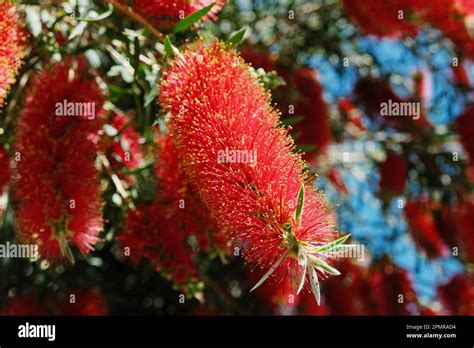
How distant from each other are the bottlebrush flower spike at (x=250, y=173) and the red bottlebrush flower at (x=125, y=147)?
549 mm

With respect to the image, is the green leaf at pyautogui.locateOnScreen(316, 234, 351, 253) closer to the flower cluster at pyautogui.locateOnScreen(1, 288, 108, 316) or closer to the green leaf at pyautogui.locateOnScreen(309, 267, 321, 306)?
the green leaf at pyautogui.locateOnScreen(309, 267, 321, 306)

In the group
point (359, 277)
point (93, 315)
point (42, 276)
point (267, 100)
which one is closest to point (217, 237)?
point (267, 100)

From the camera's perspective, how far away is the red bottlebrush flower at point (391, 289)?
10.8 feet

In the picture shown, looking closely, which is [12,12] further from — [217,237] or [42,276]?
[42,276]

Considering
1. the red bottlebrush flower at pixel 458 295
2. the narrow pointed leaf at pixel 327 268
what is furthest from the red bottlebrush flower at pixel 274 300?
the narrow pointed leaf at pixel 327 268

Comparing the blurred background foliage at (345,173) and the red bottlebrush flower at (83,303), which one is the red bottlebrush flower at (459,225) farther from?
the red bottlebrush flower at (83,303)

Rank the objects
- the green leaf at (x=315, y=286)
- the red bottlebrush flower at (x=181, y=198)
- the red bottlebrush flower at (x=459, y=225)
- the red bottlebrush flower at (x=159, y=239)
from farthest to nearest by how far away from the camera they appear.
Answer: the red bottlebrush flower at (x=459, y=225)
the red bottlebrush flower at (x=159, y=239)
the red bottlebrush flower at (x=181, y=198)
the green leaf at (x=315, y=286)

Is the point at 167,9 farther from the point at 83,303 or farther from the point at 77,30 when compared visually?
the point at 83,303

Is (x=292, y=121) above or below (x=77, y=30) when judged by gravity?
below

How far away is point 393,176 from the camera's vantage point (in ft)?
11.2

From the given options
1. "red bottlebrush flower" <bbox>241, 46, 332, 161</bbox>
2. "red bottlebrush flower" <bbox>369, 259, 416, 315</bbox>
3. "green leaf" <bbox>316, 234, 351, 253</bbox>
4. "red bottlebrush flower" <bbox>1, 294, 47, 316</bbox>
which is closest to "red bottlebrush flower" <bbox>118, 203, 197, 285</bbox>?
"red bottlebrush flower" <bbox>1, 294, 47, 316</bbox>

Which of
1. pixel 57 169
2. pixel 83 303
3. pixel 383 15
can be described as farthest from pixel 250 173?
pixel 383 15

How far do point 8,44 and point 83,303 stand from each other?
1.16 m

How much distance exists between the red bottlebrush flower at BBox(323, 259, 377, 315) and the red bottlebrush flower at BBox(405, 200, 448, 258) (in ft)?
0.97
